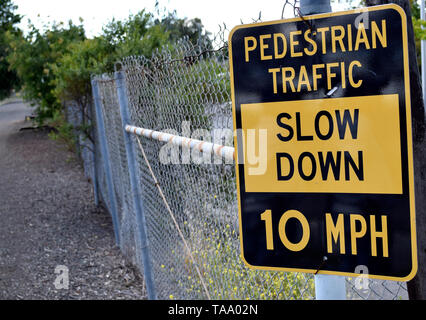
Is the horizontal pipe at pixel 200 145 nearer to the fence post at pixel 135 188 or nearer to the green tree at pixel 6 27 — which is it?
the fence post at pixel 135 188

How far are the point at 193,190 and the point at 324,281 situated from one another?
1626 millimetres

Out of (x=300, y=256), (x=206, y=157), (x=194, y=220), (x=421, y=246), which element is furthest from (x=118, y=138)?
(x=300, y=256)

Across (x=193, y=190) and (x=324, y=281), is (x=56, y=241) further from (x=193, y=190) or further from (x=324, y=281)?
(x=324, y=281)

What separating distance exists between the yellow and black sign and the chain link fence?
0.36 meters

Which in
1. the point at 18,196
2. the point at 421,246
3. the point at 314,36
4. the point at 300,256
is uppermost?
the point at 314,36

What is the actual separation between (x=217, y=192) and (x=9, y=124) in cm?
2141

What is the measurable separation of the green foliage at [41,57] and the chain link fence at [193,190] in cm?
1128

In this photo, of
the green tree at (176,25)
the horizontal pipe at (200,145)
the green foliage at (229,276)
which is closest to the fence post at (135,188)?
the horizontal pipe at (200,145)

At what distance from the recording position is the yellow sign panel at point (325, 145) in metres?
1.55

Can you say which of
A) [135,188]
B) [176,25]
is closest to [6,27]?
[176,25]

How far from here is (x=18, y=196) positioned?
9812 mm

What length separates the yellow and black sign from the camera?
154cm

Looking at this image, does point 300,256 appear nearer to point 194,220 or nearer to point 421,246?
point 421,246

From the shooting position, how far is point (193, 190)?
10.6 feet
